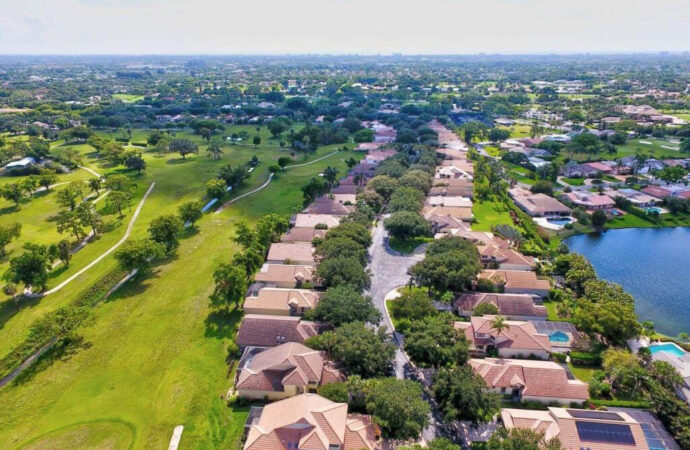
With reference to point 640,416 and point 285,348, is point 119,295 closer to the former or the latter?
point 285,348

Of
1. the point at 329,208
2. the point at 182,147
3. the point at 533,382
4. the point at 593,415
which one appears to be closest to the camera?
the point at 593,415

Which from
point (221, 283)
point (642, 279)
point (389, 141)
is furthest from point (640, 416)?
point (389, 141)

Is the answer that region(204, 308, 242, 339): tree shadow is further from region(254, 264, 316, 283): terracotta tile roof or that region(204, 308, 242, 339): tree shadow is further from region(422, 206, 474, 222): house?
region(422, 206, 474, 222): house

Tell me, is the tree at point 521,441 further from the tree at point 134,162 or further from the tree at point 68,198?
the tree at point 134,162

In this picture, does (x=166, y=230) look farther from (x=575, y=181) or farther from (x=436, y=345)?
(x=575, y=181)

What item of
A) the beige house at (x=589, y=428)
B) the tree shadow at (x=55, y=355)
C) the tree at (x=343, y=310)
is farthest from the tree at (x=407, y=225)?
the tree shadow at (x=55, y=355)

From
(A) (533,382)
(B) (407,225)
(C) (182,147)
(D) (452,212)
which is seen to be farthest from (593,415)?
(C) (182,147)
